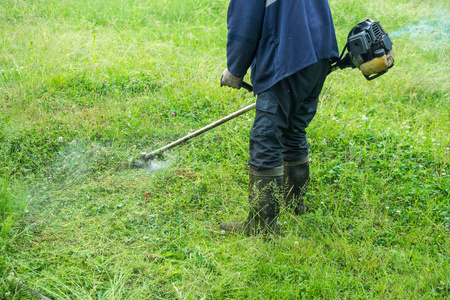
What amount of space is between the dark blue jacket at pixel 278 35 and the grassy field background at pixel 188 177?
4.11 ft

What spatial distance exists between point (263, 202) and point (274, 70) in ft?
3.13

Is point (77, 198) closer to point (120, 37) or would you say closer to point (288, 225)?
point (288, 225)

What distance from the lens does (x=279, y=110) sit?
9.36ft

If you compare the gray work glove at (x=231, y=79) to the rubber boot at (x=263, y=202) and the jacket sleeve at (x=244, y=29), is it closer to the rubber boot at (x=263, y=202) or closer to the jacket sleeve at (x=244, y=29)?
the jacket sleeve at (x=244, y=29)

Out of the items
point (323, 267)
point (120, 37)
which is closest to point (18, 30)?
point (120, 37)

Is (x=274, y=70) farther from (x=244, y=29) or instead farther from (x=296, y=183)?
(x=296, y=183)

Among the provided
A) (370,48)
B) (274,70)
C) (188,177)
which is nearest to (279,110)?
(274,70)

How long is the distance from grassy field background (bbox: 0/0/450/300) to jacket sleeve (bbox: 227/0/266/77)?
1.30 metres

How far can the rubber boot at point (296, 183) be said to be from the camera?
334cm

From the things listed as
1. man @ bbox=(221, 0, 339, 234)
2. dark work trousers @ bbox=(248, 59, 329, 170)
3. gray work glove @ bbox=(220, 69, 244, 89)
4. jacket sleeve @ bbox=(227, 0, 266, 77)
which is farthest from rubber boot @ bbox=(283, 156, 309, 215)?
jacket sleeve @ bbox=(227, 0, 266, 77)

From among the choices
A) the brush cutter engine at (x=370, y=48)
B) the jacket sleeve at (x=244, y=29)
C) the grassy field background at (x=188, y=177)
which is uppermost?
the jacket sleeve at (x=244, y=29)

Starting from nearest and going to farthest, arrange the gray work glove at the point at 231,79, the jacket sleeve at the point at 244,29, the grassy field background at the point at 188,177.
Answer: the jacket sleeve at the point at 244,29, the grassy field background at the point at 188,177, the gray work glove at the point at 231,79

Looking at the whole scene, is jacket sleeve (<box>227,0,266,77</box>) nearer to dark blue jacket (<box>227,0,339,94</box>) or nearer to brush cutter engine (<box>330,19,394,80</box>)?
dark blue jacket (<box>227,0,339,94</box>)

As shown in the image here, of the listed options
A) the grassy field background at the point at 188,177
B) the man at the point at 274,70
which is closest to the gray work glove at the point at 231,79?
the man at the point at 274,70
